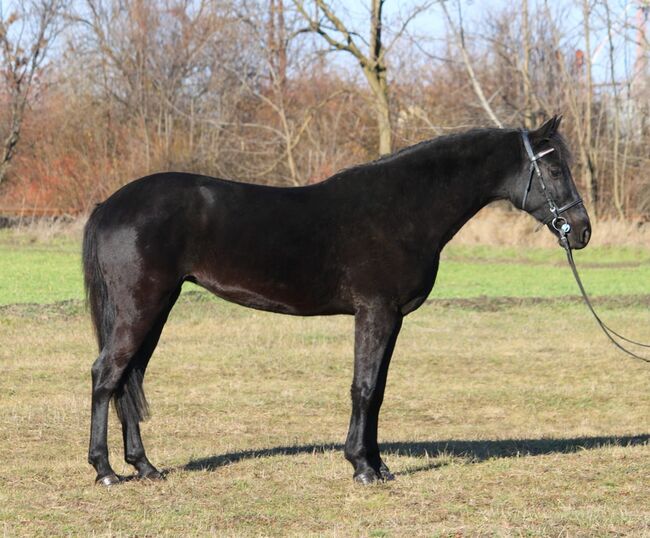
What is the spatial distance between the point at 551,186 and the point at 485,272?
19.6m

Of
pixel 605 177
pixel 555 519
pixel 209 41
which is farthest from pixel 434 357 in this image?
pixel 209 41

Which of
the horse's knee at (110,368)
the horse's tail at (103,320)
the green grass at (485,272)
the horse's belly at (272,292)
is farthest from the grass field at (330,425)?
the horse's belly at (272,292)

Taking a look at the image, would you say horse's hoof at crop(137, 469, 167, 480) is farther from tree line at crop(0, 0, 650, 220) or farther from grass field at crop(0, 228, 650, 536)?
tree line at crop(0, 0, 650, 220)

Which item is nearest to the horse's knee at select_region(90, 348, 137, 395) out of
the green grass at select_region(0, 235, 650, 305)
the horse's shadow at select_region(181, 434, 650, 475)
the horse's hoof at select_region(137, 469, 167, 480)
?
the horse's hoof at select_region(137, 469, 167, 480)

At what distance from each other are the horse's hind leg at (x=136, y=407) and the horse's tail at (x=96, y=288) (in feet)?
0.85

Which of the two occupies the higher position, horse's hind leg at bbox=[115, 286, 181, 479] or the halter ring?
the halter ring

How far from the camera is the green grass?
21.1m

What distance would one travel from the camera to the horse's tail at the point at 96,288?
254 inches

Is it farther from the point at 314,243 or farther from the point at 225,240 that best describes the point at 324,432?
the point at 225,240

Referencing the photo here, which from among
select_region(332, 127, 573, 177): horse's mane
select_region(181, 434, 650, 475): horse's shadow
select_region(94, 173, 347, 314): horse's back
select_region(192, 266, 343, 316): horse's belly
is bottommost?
select_region(181, 434, 650, 475): horse's shadow

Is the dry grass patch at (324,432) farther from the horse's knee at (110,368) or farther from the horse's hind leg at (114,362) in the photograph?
the horse's knee at (110,368)

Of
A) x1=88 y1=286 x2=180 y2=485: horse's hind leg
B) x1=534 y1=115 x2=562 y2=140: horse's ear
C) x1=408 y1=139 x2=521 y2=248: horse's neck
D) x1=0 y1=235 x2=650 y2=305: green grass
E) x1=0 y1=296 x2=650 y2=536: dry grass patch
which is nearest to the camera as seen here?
x1=0 y1=296 x2=650 y2=536: dry grass patch

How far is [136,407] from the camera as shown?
6555 millimetres

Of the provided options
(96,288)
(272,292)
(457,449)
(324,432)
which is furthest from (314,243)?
(324,432)
